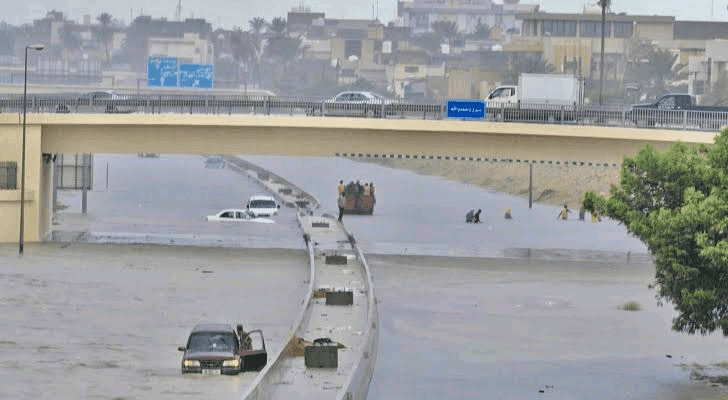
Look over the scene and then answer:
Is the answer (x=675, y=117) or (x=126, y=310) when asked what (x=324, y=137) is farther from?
(x=126, y=310)

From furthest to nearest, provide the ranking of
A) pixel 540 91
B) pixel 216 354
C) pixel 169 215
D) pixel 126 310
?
pixel 169 215
pixel 540 91
pixel 126 310
pixel 216 354

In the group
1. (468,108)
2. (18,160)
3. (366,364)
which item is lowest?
(366,364)

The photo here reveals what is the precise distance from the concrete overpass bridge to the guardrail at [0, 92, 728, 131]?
78cm

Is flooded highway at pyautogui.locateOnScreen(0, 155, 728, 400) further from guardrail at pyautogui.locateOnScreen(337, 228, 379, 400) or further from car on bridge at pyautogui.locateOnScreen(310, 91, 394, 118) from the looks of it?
car on bridge at pyautogui.locateOnScreen(310, 91, 394, 118)

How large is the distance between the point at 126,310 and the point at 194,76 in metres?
70.6

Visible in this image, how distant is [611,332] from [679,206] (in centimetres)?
1482

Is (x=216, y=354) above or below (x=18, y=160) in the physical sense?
below

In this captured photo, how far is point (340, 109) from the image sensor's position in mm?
86438

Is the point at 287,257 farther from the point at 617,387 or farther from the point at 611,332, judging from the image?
the point at 617,387

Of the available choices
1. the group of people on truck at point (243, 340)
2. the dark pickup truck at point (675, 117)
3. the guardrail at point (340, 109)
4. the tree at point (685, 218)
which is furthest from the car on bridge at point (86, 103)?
the tree at point (685, 218)

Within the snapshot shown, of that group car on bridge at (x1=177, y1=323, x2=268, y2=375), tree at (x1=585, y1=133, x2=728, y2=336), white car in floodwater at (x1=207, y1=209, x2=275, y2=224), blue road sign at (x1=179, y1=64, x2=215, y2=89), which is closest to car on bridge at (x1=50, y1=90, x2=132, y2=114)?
white car in floodwater at (x1=207, y1=209, x2=275, y2=224)

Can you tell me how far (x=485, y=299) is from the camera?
71.4 meters

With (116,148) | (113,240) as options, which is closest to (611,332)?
(116,148)

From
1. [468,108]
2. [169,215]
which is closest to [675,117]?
[468,108]
